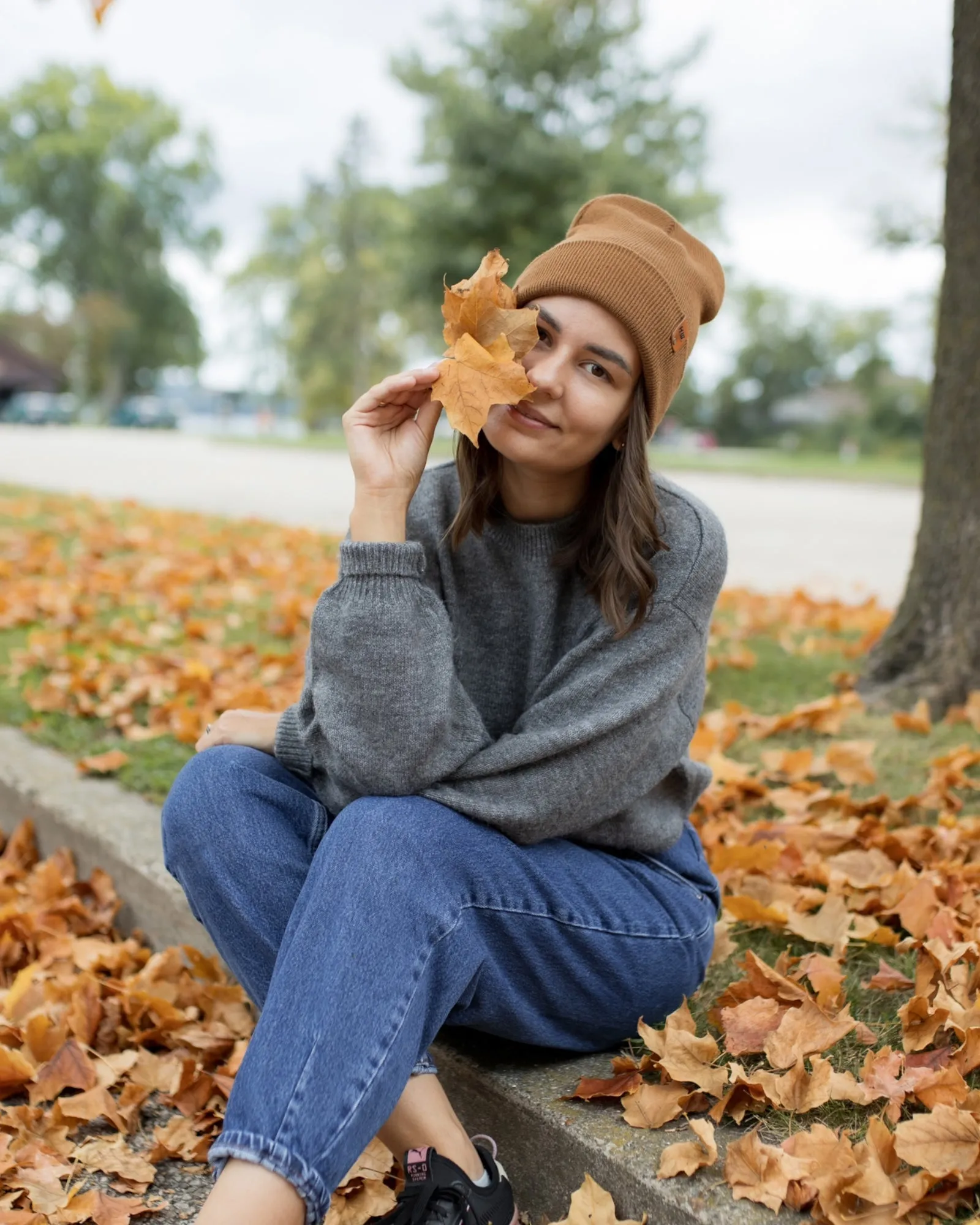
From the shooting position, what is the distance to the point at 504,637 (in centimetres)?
196

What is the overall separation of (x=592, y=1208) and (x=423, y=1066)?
285 mm

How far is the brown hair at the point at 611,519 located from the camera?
1782 mm

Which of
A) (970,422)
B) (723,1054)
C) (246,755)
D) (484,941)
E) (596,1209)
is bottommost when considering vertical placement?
(596,1209)

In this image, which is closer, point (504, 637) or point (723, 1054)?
point (723, 1054)

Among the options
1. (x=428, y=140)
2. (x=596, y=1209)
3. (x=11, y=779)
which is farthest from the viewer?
(x=428, y=140)

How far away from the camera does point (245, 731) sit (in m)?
2.02

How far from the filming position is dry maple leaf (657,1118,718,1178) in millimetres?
1480

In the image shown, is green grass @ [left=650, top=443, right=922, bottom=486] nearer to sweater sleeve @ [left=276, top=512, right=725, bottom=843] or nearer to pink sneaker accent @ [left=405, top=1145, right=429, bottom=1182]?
sweater sleeve @ [left=276, top=512, right=725, bottom=843]

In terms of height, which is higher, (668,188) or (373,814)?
(668,188)

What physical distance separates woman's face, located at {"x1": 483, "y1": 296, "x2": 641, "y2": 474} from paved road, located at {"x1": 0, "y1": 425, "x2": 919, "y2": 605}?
5120 millimetres

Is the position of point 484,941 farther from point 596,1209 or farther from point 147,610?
point 147,610

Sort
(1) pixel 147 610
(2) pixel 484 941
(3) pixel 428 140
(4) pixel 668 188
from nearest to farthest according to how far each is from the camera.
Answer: (2) pixel 484 941
(1) pixel 147 610
(3) pixel 428 140
(4) pixel 668 188

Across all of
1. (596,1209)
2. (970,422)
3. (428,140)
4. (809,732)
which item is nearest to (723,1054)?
(596,1209)

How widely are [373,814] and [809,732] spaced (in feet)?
6.83
